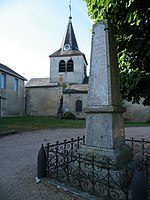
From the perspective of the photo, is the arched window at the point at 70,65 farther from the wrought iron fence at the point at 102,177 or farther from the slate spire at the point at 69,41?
the wrought iron fence at the point at 102,177

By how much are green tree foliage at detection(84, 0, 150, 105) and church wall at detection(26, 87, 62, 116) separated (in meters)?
24.1

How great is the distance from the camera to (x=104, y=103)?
3.82m

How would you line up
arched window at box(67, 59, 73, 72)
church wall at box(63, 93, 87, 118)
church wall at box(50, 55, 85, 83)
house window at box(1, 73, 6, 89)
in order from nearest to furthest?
house window at box(1, 73, 6, 89), church wall at box(63, 93, 87, 118), church wall at box(50, 55, 85, 83), arched window at box(67, 59, 73, 72)

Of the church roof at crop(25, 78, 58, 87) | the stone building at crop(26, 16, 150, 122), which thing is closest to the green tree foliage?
the stone building at crop(26, 16, 150, 122)

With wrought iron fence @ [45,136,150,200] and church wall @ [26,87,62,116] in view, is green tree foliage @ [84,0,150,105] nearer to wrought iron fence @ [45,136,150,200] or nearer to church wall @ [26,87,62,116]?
wrought iron fence @ [45,136,150,200]

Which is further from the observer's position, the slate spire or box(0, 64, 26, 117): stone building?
the slate spire

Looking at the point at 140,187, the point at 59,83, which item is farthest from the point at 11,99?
the point at 140,187

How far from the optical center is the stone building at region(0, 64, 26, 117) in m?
22.3

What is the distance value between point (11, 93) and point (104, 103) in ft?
73.4

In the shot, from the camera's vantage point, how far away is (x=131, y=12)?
4066mm

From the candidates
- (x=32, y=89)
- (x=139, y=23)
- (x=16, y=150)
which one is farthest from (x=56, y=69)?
(x=139, y=23)

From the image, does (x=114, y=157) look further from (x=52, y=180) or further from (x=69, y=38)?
(x=69, y=38)

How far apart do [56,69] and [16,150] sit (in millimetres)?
24854

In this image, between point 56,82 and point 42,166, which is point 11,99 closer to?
point 56,82
